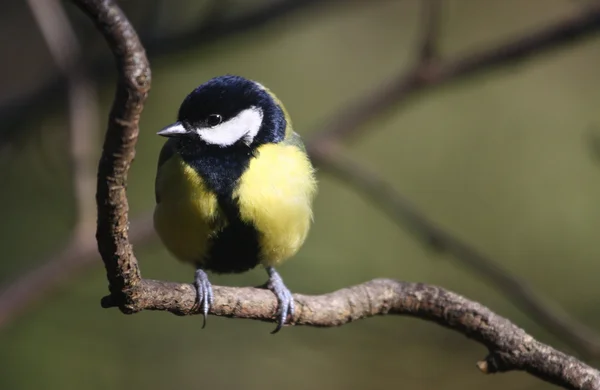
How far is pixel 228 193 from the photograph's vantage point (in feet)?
5.22

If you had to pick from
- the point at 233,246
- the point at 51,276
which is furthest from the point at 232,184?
the point at 51,276

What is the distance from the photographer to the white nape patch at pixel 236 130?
166 cm

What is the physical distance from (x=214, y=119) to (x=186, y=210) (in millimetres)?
218

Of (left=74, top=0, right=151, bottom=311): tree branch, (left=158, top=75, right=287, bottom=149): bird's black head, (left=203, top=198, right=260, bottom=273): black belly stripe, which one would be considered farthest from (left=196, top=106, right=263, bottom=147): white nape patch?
(left=74, top=0, right=151, bottom=311): tree branch

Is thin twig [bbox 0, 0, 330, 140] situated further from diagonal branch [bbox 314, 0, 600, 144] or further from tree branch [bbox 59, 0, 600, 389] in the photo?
tree branch [bbox 59, 0, 600, 389]

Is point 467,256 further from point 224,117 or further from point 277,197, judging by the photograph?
point 224,117

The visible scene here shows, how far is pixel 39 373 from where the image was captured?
2961 mm

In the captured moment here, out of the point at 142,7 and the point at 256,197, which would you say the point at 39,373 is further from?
the point at 256,197

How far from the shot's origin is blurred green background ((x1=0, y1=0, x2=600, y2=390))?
274 cm

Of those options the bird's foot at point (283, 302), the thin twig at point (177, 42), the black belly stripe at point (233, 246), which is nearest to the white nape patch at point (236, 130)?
the black belly stripe at point (233, 246)

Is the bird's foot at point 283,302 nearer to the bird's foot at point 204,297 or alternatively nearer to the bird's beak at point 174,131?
the bird's foot at point 204,297

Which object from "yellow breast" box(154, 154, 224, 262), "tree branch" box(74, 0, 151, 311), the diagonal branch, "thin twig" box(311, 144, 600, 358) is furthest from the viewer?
the diagonal branch

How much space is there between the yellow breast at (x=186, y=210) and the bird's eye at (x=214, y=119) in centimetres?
10

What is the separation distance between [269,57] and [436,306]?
243 centimetres
